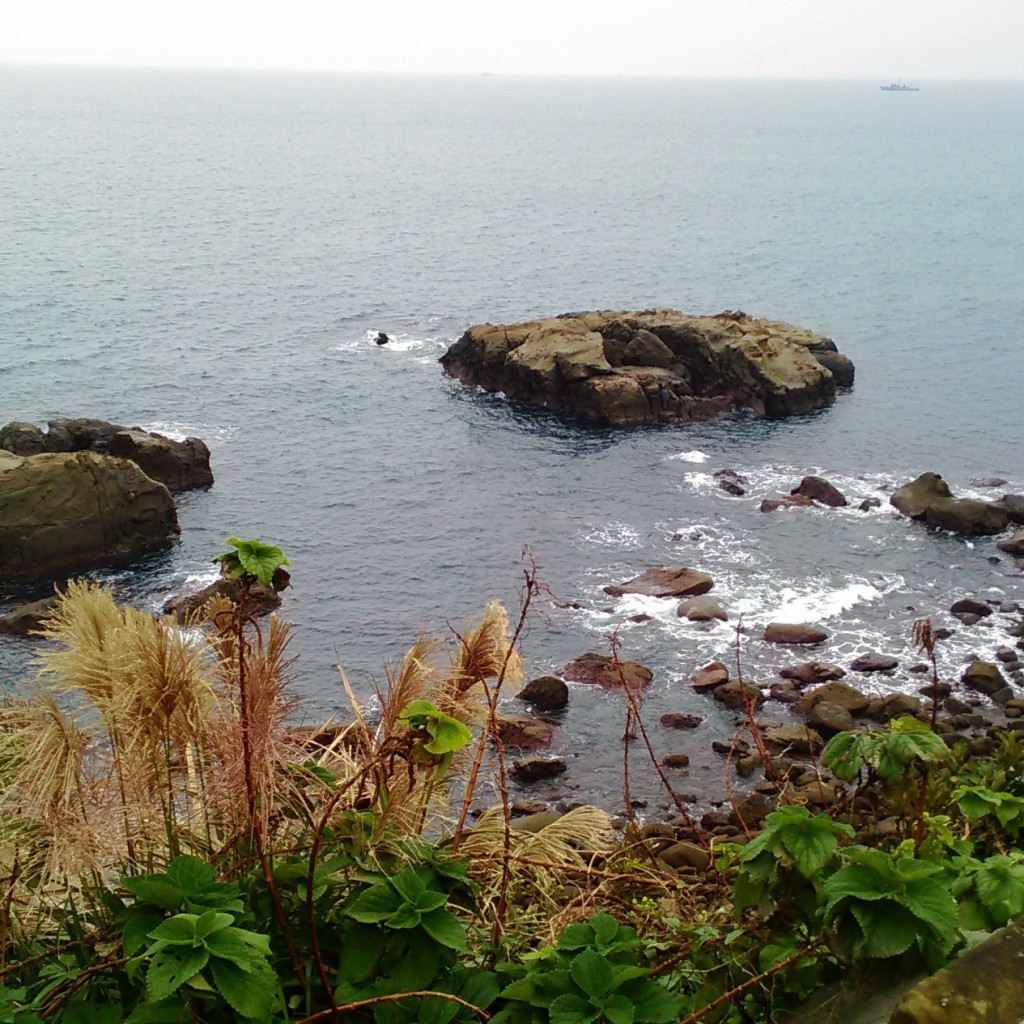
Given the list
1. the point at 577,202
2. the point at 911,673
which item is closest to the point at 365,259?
the point at 577,202

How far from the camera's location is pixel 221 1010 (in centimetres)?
496

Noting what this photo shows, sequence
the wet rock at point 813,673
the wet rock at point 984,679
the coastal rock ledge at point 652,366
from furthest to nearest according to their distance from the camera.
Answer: the coastal rock ledge at point 652,366
the wet rock at point 813,673
the wet rock at point 984,679

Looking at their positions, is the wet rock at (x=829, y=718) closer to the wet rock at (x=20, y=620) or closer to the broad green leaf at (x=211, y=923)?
the wet rock at (x=20, y=620)

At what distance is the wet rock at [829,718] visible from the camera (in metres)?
34.8

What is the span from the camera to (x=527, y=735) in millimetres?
34844

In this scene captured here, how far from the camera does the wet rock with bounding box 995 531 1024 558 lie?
4725 cm

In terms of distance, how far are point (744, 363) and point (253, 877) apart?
2521 inches

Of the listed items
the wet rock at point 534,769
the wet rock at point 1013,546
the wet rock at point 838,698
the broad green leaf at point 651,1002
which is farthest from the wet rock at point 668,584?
the broad green leaf at point 651,1002

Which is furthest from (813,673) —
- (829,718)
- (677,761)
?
(677,761)

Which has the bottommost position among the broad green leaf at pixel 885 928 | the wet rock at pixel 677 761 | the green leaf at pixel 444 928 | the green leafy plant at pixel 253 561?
the wet rock at pixel 677 761

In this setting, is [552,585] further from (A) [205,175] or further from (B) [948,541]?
(A) [205,175]

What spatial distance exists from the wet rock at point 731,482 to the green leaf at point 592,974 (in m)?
50.0

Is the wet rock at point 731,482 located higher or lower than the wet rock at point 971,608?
lower

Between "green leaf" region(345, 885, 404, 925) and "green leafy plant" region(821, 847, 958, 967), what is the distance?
191 cm
